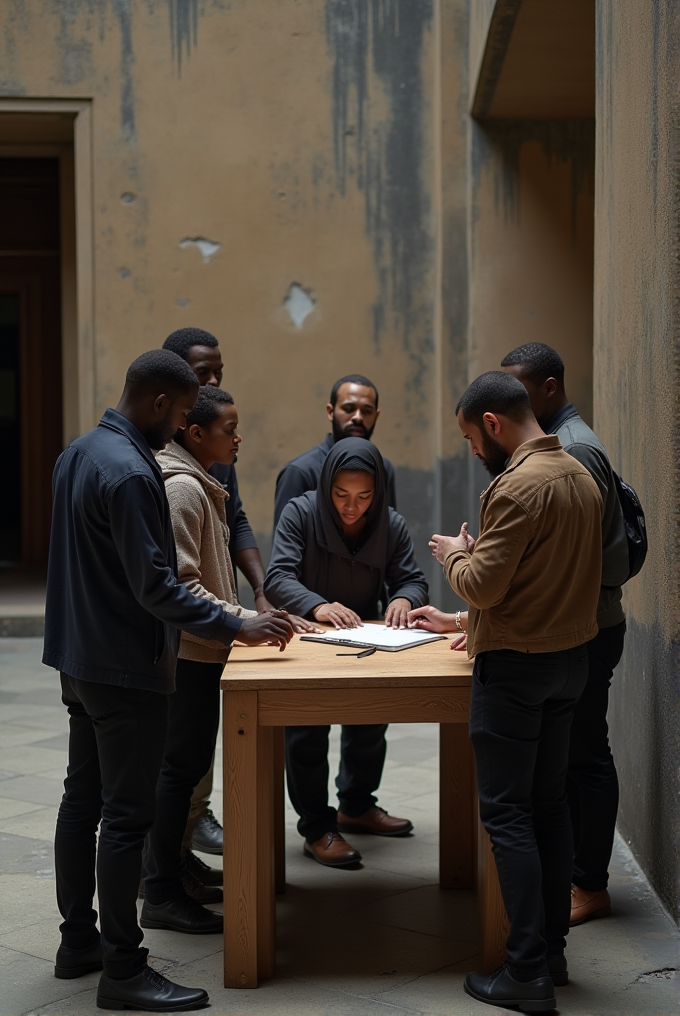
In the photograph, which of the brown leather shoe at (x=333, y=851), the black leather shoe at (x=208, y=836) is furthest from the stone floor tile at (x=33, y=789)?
the brown leather shoe at (x=333, y=851)

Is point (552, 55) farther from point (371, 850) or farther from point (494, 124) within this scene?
point (371, 850)

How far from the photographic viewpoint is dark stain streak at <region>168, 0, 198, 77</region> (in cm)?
923

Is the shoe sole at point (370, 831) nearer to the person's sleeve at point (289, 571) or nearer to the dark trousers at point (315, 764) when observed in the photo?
the dark trousers at point (315, 764)

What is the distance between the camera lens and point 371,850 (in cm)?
467

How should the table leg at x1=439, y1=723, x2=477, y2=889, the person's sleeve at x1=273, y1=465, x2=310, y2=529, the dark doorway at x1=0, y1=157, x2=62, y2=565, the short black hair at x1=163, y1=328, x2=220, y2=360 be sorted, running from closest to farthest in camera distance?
the table leg at x1=439, y1=723, x2=477, y2=889
the short black hair at x1=163, y1=328, x2=220, y2=360
the person's sleeve at x1=273, y1=465, x2=310, y2=529
the dark doorway at x1=0, y1=157, x2=62, y2=565

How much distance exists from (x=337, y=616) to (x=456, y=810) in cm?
81

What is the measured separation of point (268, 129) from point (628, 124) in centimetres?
536

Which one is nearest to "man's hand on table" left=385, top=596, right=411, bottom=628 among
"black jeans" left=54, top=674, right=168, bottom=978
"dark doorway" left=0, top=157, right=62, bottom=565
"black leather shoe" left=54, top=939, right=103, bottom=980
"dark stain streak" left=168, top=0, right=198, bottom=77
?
"black jeans" left=54, top=674, right=168, bottom=978

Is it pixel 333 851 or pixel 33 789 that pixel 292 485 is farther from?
pixel 33 789

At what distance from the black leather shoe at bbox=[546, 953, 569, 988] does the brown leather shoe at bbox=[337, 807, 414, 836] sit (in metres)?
1.48

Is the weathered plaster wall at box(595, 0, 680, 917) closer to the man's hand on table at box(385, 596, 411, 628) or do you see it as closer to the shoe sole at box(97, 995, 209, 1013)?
the man's hand on table at box(385, 596, 411, 628)

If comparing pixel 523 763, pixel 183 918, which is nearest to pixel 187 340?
pixel 183 918

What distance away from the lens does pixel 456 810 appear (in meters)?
4.29

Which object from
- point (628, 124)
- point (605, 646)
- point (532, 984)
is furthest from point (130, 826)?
point (628, 124)
